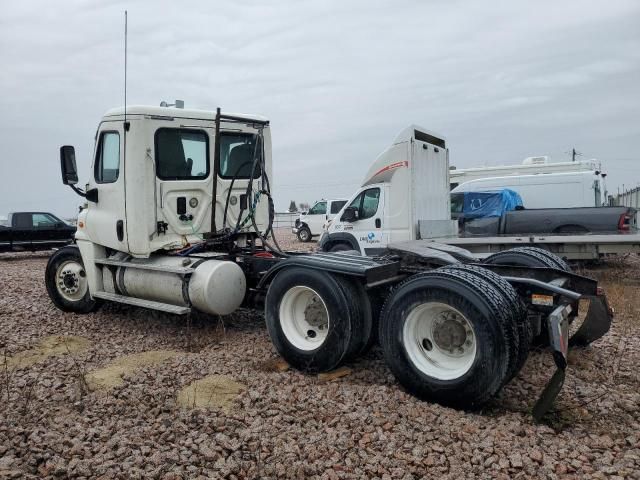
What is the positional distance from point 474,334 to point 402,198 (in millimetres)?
6031

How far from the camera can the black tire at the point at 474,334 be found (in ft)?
12.2

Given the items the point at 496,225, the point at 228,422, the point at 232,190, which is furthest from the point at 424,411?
the point at 496,225

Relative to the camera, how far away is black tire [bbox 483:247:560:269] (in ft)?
19.3

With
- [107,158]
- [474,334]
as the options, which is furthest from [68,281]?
[474,334]

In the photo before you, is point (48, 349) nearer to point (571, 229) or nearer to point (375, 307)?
point (375, 307)

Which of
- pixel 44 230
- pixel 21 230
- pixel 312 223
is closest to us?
pixel 21 230

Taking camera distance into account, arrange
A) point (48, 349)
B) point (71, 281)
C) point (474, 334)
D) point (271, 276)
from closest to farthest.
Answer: point (474, 334), point (271, 276), point (48, 349), point (71, 281)

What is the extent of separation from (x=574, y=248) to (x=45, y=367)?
977cm

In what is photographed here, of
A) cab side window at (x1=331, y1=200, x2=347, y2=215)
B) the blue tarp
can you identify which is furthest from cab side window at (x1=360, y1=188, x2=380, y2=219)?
cab side window at (x1=331, y1=200, x2=347, y2=215)

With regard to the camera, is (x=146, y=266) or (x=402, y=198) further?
(x=402, y=198)

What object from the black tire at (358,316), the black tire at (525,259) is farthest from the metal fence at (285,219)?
the black tire at (358,316)

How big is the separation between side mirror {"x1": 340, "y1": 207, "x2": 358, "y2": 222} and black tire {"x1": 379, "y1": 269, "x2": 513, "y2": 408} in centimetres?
673

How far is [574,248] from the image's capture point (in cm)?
1053

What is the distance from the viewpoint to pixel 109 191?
22.4ft
